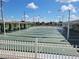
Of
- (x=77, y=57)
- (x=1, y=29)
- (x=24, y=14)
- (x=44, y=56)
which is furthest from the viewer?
(x=24, y=14)

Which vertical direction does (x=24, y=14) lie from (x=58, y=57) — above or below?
above

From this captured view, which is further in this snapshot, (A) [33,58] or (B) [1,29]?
(B) [1,29]

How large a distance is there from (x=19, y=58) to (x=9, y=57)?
62 cm

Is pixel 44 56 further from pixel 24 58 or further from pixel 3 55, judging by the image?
pixel 3 55

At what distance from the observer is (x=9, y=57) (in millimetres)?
9562

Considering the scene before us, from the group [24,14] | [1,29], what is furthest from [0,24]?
[24,14]

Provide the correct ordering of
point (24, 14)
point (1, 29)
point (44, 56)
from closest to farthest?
point (44, 56) < point (1, 29) < point (24, 14)

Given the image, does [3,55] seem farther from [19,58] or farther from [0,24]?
[0,24]

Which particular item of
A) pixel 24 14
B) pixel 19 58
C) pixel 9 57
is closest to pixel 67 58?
pixel 19 58

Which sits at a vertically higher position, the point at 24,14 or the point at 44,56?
the point at 24,14

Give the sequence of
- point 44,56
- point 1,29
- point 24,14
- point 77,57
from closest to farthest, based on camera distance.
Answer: point 77,57, point 44,56, point 1,29, point 24,14

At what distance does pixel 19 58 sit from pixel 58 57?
2185mm

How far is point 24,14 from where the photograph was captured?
92.9 metres

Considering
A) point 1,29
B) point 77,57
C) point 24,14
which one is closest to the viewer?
point 77,57
